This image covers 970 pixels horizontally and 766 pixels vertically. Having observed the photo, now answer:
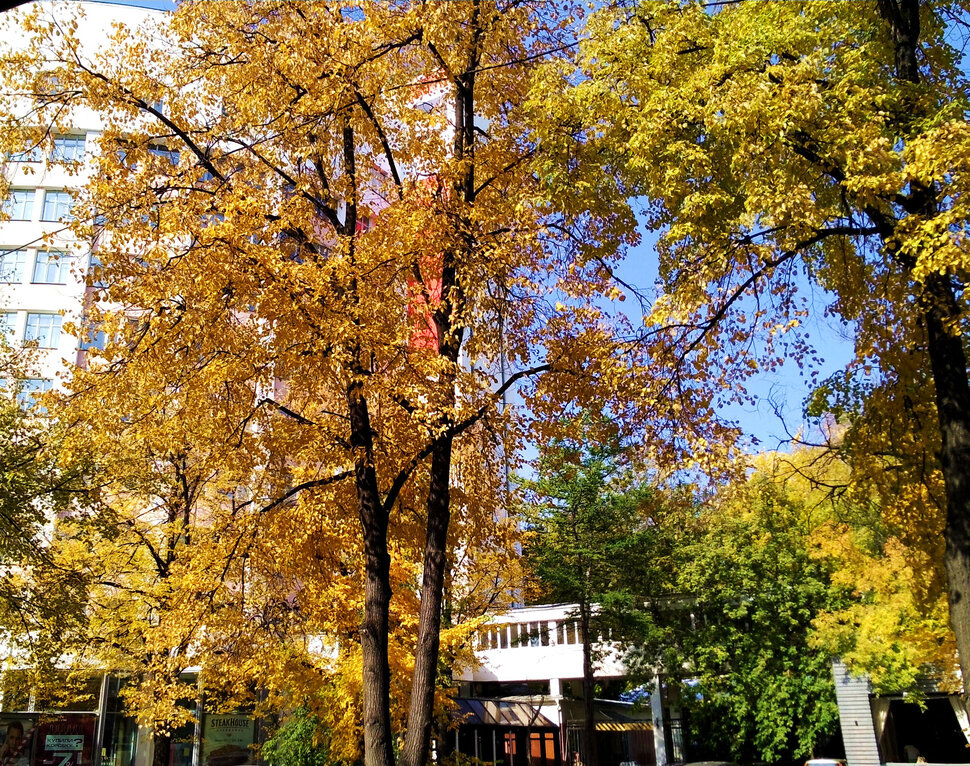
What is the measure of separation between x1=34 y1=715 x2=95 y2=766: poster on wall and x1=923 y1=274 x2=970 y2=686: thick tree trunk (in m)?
22.7

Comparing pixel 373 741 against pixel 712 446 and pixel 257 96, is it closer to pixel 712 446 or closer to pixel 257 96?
pixel 712 446

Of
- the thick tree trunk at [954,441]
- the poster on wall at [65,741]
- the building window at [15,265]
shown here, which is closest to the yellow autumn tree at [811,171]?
the thick tree trunk at [954,441]

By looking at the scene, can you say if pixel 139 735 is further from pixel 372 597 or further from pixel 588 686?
pixel 372 597

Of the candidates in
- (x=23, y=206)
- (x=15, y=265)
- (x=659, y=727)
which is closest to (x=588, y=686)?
(x=659, y=727)

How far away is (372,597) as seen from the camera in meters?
9.98

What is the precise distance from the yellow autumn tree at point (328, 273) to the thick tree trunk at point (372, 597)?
0.03 metres

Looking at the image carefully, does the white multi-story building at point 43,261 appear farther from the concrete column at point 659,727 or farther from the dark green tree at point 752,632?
the concrete column at point 659,727

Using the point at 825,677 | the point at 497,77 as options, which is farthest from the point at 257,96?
the point at 825,677

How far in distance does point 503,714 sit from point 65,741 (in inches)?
592

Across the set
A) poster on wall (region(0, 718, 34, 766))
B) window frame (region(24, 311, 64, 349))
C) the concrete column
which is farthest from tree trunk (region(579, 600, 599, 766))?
window frame (region(24, 311, 64, 349))

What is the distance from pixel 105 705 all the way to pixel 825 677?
24.9 m

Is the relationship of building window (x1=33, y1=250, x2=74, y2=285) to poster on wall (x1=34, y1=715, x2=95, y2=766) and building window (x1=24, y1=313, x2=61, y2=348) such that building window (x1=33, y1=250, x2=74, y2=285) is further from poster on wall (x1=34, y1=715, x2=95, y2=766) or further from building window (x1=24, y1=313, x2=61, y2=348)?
poster on wall (x1=34, y1=715, x2=95, y2=766)

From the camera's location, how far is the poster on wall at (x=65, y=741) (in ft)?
74.4

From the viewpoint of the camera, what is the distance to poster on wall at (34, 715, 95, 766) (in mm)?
22672
